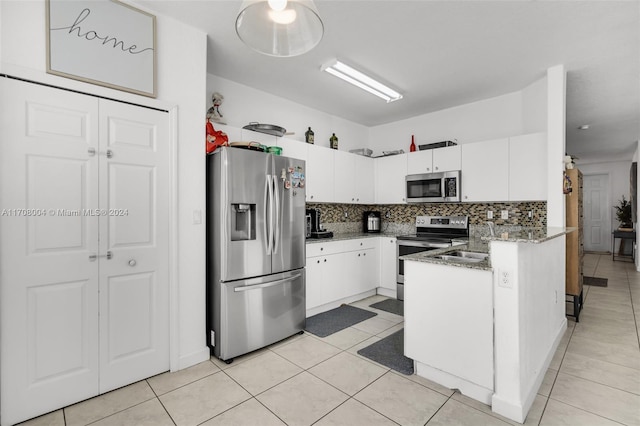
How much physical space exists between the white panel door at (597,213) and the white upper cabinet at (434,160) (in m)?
7.53

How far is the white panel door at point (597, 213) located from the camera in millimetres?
8636

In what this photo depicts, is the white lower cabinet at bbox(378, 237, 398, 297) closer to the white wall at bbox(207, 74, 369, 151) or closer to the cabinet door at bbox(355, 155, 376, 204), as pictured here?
the cabinet door at bbox(355, 155, 376, 204)

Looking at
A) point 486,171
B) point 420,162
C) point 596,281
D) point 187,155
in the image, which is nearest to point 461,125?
point 420,162

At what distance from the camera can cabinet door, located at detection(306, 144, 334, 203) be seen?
12.9 ft

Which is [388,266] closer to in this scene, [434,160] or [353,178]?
[353,178]

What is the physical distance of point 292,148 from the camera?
3.71 meters

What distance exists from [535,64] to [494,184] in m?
1.31

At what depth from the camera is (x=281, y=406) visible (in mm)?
1968

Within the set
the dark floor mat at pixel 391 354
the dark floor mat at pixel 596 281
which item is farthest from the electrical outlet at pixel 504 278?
the dark floor mat at pixel 596 281

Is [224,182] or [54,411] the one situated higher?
[224,182]

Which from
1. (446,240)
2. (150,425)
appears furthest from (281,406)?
(446,240)

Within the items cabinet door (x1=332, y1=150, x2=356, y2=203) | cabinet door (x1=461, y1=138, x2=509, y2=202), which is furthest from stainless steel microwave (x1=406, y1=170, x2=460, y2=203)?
cabinet door (x1=332, y1=150, x2=356, y2=203)

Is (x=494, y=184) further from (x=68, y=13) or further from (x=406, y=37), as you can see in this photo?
(x=68, y=13)

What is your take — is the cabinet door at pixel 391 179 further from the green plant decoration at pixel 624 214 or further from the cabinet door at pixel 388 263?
the green plant decoration at pixel 624 214
